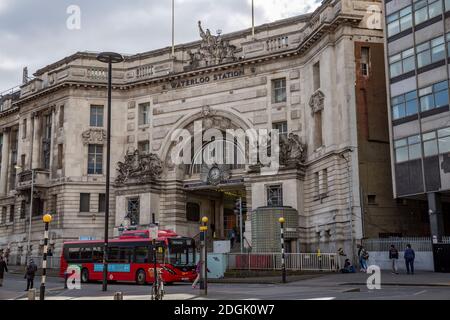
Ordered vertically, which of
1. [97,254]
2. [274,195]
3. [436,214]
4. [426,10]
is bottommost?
[97,254]

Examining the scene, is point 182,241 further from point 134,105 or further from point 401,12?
point 134,105

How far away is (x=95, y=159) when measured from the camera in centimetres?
5975

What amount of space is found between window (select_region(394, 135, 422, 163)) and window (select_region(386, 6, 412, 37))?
25.0 ft

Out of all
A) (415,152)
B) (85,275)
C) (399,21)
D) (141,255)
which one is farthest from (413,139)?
(85,275)

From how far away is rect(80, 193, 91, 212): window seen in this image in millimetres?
58438

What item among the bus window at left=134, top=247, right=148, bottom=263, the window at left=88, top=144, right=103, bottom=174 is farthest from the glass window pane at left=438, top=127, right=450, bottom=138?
the window at left=88, top=144, right=103, bottom=174

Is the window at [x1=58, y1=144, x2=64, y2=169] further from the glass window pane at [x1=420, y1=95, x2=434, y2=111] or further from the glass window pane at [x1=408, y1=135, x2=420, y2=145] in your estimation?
the glass window pane at [x1=420, y1=95, x2=434, y2=111]

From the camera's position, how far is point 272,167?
49.3 meters

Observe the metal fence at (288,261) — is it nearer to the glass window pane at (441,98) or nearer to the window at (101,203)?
the glass window pane at (441,98)

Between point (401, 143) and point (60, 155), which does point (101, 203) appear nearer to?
point (60, 155)

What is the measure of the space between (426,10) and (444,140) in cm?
873

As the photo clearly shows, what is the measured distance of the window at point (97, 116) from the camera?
6069 cm

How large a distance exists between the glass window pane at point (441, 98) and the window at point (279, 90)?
55.1 feet

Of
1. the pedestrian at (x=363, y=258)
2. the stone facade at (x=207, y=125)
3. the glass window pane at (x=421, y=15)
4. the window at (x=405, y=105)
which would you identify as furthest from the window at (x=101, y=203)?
the glass window pane at (x=421, y=15)
